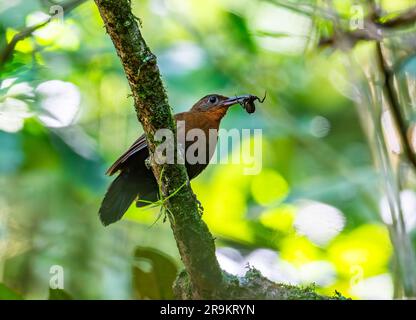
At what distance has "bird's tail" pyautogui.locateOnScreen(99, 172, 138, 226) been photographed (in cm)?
462

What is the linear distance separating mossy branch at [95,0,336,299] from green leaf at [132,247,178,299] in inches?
7.9

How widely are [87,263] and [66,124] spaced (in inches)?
63.2

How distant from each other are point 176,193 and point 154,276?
32.8 inches

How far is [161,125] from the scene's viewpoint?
123 inches

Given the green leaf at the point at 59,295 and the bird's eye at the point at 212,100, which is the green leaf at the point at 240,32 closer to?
the bird's eye at the point at 212,100

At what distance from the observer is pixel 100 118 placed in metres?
5.90

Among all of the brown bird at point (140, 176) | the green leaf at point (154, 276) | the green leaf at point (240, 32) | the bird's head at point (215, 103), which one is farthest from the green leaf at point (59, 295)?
the green leaf at point (240, 32)

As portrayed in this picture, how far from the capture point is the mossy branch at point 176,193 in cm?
300

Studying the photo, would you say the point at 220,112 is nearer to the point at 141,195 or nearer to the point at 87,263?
the point at 141,195

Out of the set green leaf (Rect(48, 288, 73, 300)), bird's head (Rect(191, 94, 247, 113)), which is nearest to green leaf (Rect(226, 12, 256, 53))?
bird's head (Rect(191, 94, 247, 113))

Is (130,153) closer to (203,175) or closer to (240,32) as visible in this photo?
(240,32)

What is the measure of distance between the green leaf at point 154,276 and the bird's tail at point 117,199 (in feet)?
2.35

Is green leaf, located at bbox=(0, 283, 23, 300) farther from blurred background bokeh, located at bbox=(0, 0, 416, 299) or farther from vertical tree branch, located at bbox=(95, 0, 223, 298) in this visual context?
blurred background bokeh, located at bbox=(0, 0, 416, 299)
